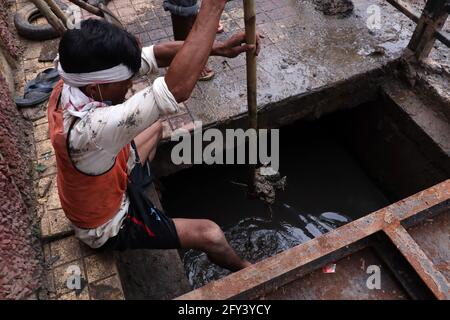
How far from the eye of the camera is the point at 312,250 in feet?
6.82

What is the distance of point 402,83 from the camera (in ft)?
13.4

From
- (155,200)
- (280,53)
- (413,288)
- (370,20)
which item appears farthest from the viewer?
(370,20)

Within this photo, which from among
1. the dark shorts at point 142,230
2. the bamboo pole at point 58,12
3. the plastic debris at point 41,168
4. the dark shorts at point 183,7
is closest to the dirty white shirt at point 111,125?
the dark shorts at point 142,230

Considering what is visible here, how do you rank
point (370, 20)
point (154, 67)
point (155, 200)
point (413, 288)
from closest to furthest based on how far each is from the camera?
point (413, 288), point (154, 67), point (155, 200), point (370, 20)

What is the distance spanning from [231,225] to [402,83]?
7.88ft

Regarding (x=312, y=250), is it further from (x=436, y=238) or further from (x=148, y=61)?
(x=148, y=61)

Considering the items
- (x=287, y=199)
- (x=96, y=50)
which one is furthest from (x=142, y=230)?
(x=287, y=199)

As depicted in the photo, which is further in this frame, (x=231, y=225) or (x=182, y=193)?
(x=182, y=193)

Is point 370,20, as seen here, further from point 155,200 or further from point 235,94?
point 155,200

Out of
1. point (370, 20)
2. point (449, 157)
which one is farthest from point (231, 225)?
point (370, 20)

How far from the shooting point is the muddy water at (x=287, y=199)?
13.4 feet

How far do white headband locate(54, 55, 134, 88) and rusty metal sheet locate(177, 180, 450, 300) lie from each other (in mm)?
1208

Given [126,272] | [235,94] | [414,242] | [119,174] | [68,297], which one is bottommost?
[126,272]

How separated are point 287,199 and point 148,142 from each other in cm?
193
